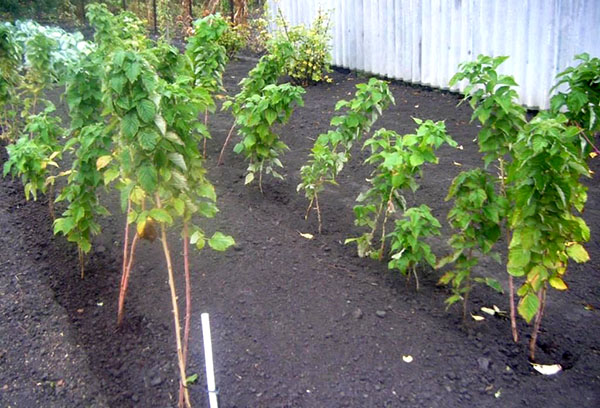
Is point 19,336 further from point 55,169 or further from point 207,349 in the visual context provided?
point 55,169

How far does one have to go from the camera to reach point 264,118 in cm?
513

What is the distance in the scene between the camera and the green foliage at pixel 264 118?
4.89m

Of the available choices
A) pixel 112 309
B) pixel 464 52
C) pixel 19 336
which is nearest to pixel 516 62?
pixel 464 52

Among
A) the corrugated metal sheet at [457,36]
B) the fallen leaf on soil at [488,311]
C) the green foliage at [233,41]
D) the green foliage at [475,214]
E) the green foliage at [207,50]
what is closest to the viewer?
the green foliage at [475,214]

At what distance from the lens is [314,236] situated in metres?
4.73

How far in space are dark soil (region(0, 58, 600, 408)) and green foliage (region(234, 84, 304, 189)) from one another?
562 millimetres

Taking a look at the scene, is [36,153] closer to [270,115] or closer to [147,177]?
[270,115]

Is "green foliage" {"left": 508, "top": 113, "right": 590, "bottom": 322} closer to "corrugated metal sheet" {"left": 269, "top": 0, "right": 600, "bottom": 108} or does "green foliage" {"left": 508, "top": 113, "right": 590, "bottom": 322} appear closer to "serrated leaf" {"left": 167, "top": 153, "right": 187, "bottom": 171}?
"serrated leaf" {"left": 167, "top": 153, "right": 187, "bottom": 171}

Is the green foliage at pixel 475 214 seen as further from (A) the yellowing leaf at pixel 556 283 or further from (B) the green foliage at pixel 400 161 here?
(A) the yellowing leaf at pixel 556 283

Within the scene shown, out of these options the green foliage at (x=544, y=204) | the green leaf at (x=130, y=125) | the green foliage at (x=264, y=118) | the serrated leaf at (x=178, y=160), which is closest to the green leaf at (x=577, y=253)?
the green foliage at (x=544, y=204)

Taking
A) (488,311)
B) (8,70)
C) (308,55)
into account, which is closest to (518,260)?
(488,311)

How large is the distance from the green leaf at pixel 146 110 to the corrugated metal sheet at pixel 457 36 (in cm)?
539

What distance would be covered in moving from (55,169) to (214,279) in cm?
277

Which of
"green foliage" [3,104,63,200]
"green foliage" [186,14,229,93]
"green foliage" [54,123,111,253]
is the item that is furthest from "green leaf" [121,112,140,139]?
"green foliage" [186,14,229,93]
